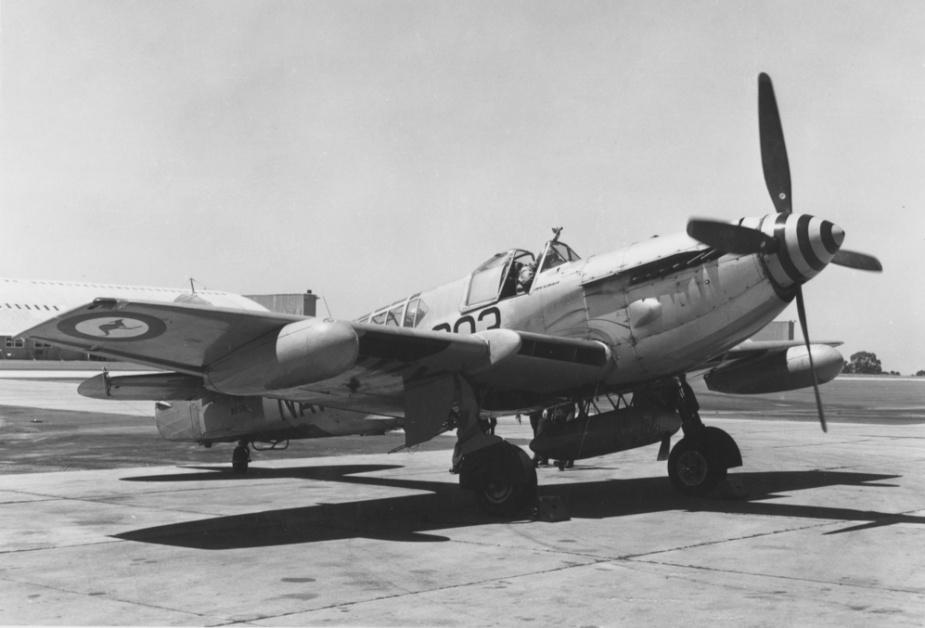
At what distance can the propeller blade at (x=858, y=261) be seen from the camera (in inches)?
439

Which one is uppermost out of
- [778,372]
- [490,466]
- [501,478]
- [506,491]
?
[778,372]

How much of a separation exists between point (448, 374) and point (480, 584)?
384cm

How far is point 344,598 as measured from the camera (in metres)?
6.27

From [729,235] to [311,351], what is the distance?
435 centimetres

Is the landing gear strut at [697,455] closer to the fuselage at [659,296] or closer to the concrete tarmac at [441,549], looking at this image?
the concrete tarmac at [441,549]

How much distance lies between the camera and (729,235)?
9.55 metres

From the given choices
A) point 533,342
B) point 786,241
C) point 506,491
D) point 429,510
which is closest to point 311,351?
point 533,342

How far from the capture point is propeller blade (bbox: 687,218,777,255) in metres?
9.53

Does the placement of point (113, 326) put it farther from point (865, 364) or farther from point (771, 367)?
point (865, 364)

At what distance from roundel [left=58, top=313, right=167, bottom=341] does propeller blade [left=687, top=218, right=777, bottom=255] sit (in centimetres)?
523

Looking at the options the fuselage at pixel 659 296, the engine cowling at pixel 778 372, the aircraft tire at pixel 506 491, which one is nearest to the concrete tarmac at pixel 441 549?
the aircraft tire at pixel 506 491

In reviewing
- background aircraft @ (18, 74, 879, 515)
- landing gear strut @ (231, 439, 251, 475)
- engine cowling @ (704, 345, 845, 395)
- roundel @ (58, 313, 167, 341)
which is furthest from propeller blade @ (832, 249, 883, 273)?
landing gear strut @ (231, 439, 251, 475)

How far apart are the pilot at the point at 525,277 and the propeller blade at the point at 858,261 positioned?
3555 mm

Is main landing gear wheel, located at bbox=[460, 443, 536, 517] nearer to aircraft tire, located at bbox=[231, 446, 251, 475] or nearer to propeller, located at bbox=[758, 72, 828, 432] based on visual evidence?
propeller, located at bbox=[758, 72, 828, 432]
